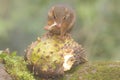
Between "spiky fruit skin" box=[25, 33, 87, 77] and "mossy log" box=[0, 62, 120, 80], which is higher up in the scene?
"spiky fruit skin" box=[25, 33, 87, 77]

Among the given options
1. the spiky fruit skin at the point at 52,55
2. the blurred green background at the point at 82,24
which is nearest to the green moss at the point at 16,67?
the spiky fruit skin at the point at 52,55

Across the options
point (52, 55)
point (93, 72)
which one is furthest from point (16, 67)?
point (93, 72)

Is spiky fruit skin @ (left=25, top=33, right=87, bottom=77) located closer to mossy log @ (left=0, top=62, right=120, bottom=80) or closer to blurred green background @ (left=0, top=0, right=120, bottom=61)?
mossy log @ (left=0, top=62, right=120, bottom=80)

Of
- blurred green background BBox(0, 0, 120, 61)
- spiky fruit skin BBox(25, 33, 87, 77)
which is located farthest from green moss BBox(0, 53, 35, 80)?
blurred green background BBox(0, 0, 120, 61)

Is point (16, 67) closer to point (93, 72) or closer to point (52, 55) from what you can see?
point (52, 55)

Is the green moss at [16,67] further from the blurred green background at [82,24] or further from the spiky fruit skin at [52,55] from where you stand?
the blurred green background at [82,24]

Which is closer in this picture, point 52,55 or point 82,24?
point 52,55

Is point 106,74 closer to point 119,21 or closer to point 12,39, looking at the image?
point 119,21
